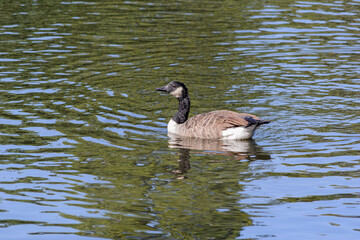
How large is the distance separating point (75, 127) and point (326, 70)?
26.7 ft

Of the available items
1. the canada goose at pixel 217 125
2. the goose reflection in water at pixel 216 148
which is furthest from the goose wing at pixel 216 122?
the goose reflection in water at pixel 216 148

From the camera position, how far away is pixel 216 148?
13727 mm

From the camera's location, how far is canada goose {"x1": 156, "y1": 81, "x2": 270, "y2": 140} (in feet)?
45.3

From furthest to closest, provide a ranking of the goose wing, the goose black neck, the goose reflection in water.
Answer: the goose black neck < the goose wing < the goose reflection in water

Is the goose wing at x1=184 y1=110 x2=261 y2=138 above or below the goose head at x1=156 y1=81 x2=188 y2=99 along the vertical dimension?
below

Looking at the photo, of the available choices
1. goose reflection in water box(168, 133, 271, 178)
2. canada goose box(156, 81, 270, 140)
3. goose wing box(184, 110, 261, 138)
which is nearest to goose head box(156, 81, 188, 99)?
canada goose box(156, 81, 270, 140)

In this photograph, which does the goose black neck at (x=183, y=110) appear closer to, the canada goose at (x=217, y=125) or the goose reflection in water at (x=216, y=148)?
the canada goose at (x=217, y=125)

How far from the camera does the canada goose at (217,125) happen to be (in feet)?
45.3

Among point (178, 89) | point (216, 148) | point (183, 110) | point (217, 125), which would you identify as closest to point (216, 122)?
point (217, 125)

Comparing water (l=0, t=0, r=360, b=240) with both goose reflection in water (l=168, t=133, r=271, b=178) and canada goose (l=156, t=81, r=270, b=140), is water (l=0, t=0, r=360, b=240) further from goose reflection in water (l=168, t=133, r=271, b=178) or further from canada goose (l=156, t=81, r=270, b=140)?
canada goose (l=156, t=81, r=270, b=140)

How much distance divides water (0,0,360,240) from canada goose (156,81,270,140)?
235 millimetres

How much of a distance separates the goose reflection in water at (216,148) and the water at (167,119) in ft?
0.20

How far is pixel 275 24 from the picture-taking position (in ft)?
82.4

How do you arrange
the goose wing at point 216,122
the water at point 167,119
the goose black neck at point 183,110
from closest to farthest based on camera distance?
the water at point 167,119 < the goose wing at point 216,122 < the goose black neck at point 183,110
